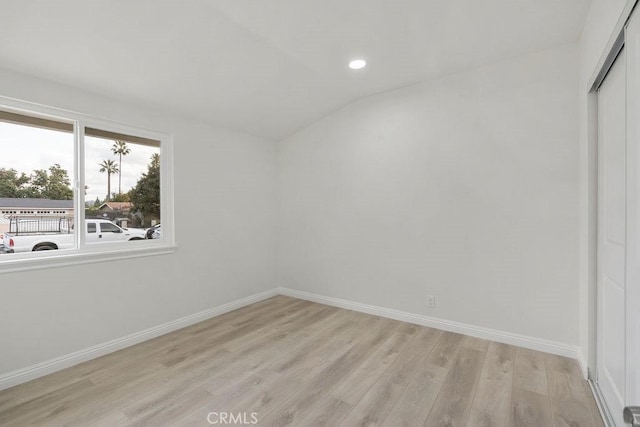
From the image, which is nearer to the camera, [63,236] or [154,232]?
[63,236]

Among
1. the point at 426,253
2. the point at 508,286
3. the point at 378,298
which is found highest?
the point at 426,253

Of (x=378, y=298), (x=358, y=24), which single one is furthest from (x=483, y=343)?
(x=358, y=24)

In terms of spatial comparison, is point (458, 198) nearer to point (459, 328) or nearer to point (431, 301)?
point (431, 301)

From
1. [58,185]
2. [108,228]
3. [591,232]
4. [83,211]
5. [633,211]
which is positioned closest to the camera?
[633,211]

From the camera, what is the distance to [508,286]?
2842 millimetres

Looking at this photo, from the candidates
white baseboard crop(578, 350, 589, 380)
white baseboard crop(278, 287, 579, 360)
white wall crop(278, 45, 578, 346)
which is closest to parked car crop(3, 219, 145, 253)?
white wall crop(278, 45, 578, 346)

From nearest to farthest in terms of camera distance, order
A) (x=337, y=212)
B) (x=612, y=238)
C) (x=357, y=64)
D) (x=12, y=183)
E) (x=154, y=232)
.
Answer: (x=612, y=238)
(x=12, y=183)
(x=357, y=64)
(x=154, y=232)
(x=337, y=212)

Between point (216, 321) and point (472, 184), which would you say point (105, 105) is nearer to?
point (216, 321)

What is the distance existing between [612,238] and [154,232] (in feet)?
12.2

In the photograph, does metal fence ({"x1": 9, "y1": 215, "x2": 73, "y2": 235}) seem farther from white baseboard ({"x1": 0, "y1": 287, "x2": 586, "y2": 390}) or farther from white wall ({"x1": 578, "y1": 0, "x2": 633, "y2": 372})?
white wall ({"x1": 578, "y1": 0, "x2": 633, "y2": 372})

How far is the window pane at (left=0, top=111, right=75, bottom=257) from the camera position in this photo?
2.28m

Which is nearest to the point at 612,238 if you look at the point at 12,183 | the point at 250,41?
the point at 250,41

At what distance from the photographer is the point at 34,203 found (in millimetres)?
2389

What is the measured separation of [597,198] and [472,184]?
3.24 ft
